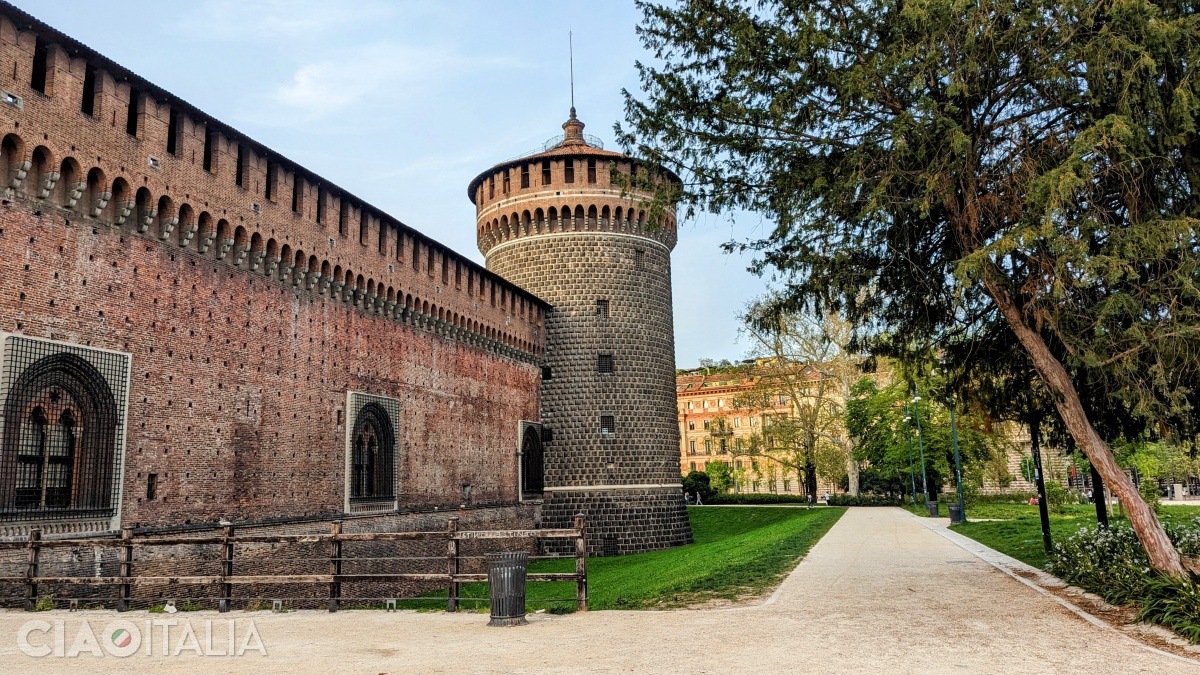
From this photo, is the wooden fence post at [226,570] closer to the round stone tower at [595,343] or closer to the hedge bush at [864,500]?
the round stone tower at [595,343]

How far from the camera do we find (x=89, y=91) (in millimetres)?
14211

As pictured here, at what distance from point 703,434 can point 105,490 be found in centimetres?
7367

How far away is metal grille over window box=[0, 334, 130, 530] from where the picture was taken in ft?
40.5

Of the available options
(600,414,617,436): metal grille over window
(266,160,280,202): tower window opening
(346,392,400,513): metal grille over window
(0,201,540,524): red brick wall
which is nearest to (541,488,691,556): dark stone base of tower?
(600,414,617,436): metal grille over window

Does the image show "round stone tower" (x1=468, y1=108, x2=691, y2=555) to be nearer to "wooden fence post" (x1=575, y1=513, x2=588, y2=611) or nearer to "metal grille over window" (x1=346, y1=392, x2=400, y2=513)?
"metal grille over window" (x1=346, y1=392, x2=400, y2=513)

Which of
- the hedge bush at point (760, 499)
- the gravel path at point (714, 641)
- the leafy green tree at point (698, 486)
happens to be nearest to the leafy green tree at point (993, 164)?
the gravel path at point (714, 641)

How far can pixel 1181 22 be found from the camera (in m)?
9.86

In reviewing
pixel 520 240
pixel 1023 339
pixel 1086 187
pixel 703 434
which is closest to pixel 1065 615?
pixel 1023 339

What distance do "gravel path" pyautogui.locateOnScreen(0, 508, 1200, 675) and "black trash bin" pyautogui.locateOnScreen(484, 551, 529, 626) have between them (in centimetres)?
29

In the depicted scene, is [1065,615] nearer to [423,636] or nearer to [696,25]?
[423,636]

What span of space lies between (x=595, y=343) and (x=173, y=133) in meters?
17.2

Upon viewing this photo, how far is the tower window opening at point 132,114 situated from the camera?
14727 millimetres

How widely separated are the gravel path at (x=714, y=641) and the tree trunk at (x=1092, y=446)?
4.84ft

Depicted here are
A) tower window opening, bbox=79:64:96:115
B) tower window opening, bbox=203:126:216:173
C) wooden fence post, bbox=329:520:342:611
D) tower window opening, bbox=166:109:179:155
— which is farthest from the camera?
tower window opening, bbox=203:126:216:173
